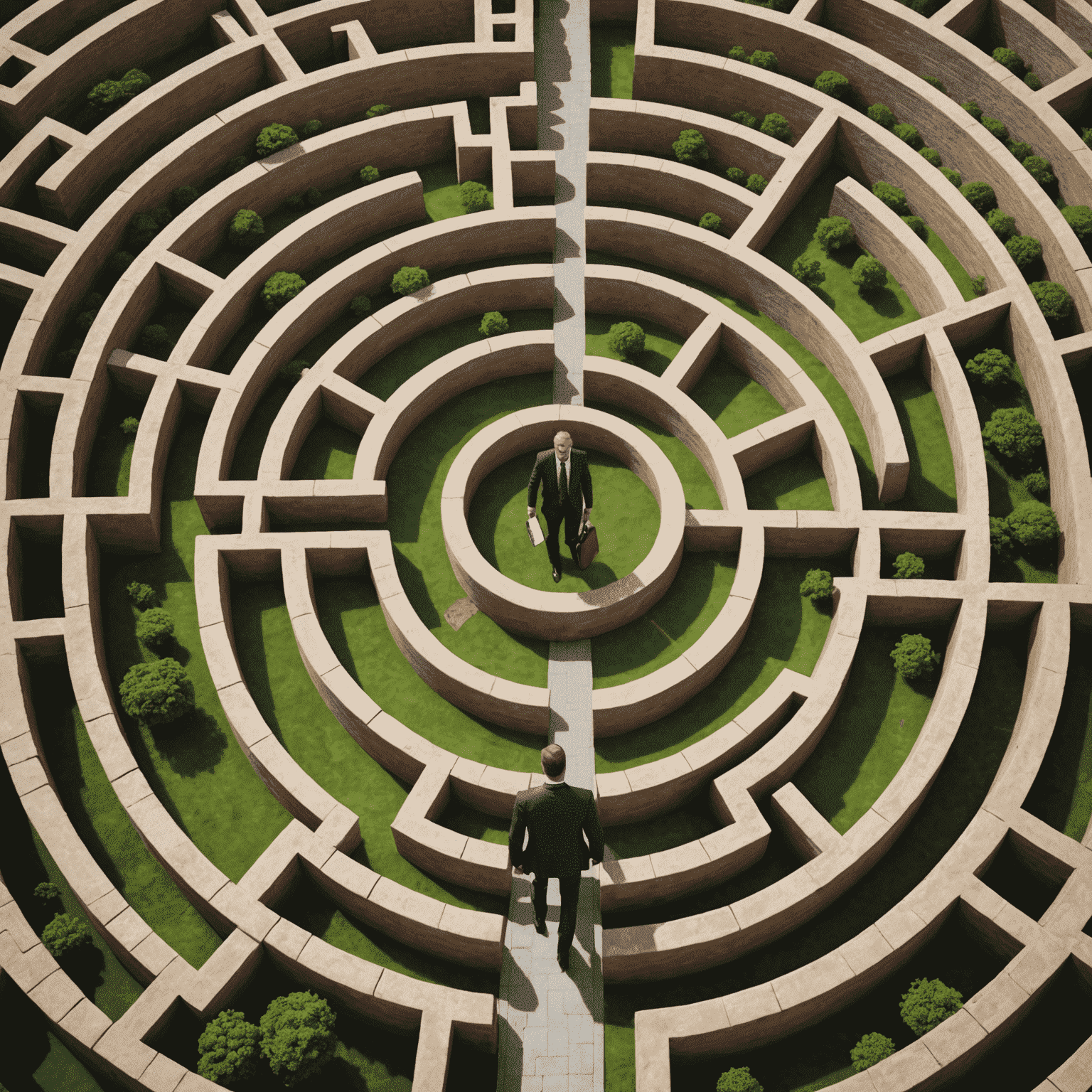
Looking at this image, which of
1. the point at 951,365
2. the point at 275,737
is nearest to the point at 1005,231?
the point at 951,365

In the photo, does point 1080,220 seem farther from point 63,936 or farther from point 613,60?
point 63,936

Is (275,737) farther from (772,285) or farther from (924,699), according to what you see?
(772,285)

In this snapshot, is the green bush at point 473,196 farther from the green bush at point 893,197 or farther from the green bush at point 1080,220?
the green bush at point 1080,220

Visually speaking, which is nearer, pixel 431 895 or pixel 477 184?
pixel 431 895

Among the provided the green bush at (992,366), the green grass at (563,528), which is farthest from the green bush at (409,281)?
Answer: the green bush at (992,366)

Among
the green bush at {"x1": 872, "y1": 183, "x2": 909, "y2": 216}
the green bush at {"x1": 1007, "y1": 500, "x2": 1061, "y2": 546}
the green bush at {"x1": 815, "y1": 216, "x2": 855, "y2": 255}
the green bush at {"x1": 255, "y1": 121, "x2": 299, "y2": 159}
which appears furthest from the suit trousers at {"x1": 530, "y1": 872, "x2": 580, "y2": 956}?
the green bush at {"x1": 255, "y1": 121, "x2": 299, "y2": 159}

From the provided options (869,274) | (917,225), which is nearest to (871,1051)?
(869,274)
